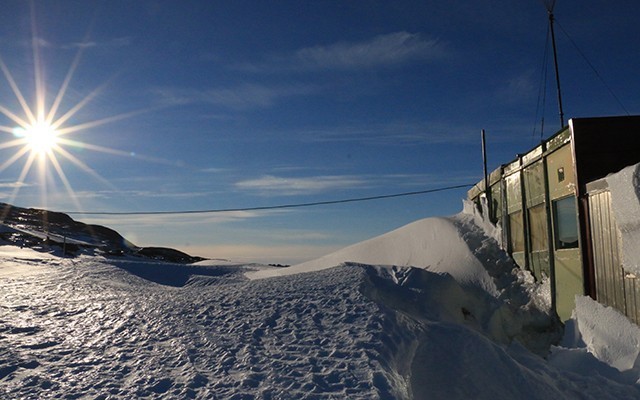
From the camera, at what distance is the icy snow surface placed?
16.1ft

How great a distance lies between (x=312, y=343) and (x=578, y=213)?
5744 millimetres

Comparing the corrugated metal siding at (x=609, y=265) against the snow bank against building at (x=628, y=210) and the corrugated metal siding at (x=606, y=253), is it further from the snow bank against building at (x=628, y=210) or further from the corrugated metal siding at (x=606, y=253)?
the snow bank against building at (x=628, y=210)

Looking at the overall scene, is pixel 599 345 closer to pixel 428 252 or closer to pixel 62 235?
pixel 428 252

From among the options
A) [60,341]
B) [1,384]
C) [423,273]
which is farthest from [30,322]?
[423,273]

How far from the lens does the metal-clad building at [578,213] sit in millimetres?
8000

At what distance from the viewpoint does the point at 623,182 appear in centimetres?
707

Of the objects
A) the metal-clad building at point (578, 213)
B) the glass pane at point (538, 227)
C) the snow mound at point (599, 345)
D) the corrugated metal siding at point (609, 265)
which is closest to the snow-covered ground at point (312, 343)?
the snow mound at point (599, 345)

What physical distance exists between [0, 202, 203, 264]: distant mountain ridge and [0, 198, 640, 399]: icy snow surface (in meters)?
19.2

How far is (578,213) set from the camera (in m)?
8.92

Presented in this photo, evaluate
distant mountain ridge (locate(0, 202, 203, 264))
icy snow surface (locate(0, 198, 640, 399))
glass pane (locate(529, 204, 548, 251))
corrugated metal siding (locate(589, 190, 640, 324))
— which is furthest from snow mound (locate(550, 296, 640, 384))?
distant mountain ridge (locate(0, 202, 203, 264))

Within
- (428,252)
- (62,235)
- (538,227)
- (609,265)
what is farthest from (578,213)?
(62,235)

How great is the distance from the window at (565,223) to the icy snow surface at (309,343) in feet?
4.35

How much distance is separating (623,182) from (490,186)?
8.56 metres

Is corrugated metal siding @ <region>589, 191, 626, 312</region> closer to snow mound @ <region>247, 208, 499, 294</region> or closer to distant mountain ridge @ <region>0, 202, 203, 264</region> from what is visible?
snow mound @ <region>247, 208, 499, 294</region>
